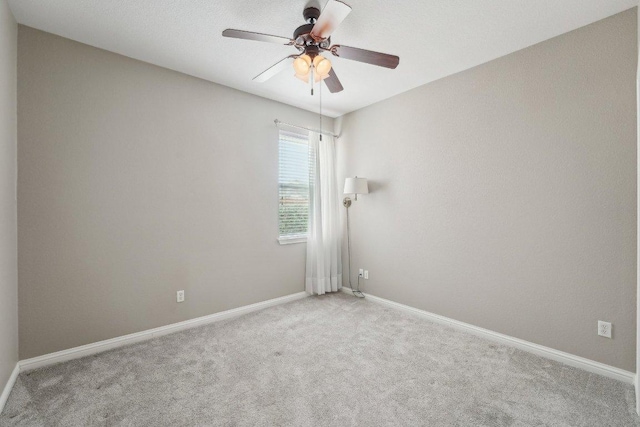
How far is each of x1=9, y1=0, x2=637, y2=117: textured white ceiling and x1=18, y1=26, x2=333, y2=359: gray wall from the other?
0.30 meters

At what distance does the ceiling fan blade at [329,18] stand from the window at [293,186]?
2014 millimetres

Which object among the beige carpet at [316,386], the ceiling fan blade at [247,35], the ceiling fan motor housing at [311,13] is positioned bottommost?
the beige carpet at [316,386]

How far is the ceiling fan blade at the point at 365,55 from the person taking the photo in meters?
1.96

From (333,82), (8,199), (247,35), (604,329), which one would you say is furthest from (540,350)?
(8,199)

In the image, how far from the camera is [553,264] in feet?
7.93

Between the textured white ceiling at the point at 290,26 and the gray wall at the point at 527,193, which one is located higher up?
the textured white ceiling at the point at 290,26

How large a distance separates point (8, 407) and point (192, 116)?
2597mm

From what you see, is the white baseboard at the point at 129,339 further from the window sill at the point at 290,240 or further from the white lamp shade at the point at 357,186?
the white lamp shade at the point at 357,186

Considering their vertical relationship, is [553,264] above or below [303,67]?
below

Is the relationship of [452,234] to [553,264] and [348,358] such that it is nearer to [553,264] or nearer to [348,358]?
[553,264]

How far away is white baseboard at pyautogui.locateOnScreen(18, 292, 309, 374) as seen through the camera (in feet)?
7.37

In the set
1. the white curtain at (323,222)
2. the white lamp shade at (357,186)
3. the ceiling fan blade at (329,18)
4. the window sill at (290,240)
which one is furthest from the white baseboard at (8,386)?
the white lamp shade at (357,186)

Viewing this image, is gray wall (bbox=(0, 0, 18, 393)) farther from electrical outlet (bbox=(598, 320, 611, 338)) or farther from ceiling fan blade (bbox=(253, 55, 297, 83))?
electrical outlet (bbox=(598, 320, 611, 338))

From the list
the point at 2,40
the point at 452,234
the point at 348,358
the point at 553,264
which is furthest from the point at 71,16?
the point at 553,264
